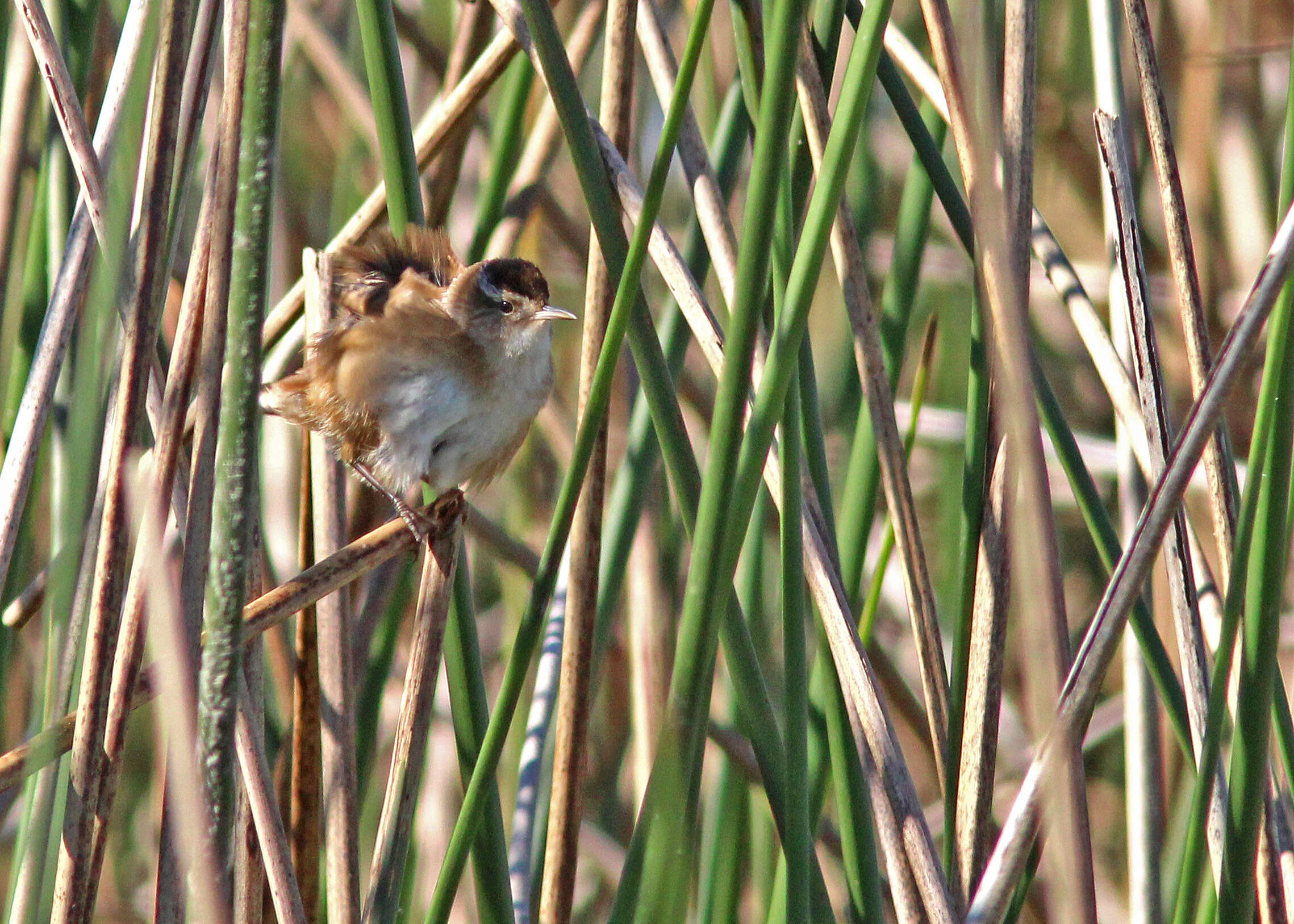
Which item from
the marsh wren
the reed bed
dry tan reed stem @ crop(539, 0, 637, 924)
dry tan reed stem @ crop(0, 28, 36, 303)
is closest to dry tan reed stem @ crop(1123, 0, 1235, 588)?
the reed bed

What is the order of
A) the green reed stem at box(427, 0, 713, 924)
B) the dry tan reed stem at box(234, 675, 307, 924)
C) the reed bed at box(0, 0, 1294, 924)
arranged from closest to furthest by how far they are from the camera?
the reed bed at box(0, 0, 1294, 924), the green reed stem at box(427, 0, 713, 924), the dry tan reed stem at box(234, 675, 307, 924)

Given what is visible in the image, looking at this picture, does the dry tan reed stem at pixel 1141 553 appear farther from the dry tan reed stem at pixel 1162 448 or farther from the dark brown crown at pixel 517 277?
the dark brown crown at pixel 517 277

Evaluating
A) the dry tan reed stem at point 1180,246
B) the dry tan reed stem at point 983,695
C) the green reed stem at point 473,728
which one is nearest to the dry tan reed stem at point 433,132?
the green reed stem at point 473,728

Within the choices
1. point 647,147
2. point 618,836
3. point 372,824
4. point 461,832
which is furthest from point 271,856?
point 647,147

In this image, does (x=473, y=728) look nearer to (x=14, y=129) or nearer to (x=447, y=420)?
(x=447, y=420)

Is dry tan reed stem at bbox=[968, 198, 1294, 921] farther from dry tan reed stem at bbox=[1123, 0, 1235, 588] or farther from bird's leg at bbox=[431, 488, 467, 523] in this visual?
bird's leg at bbox=[431, 488, 467, 523]

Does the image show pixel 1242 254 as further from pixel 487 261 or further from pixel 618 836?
pixel 618 836
